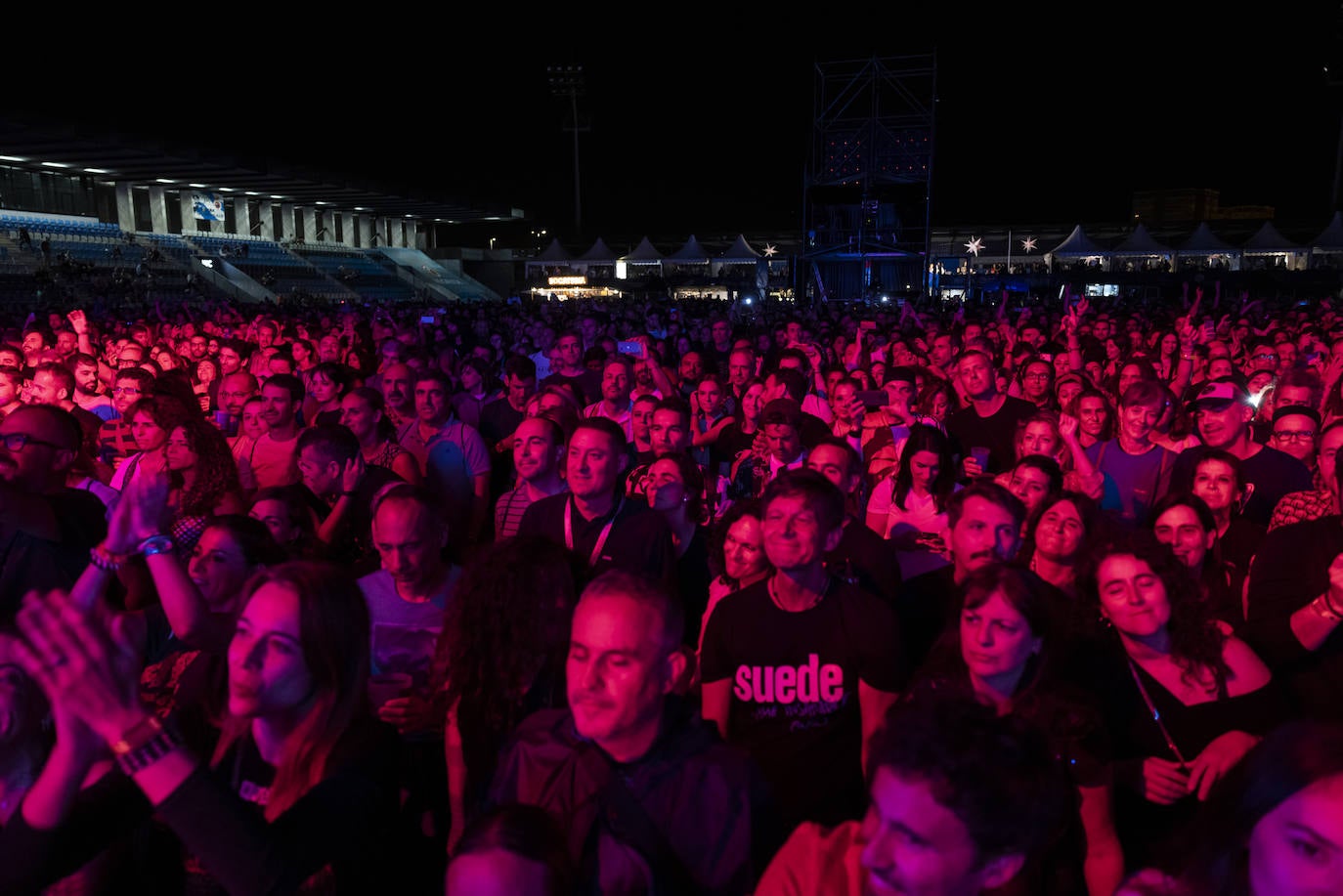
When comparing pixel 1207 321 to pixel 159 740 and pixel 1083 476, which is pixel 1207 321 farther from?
pixel 159 740

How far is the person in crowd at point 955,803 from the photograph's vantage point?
163 centimetres

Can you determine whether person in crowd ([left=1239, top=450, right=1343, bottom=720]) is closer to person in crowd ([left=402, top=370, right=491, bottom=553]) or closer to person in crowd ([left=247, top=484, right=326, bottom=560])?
person in crowd ([left=247, top=484, right=326, bottom=560])

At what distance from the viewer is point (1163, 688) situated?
8.75ft

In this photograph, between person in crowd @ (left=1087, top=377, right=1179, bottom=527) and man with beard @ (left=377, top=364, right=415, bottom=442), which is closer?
person in crowd @ (left=1087, top=377, right=1179, bottom=527)

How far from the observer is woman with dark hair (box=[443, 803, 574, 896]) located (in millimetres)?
1655

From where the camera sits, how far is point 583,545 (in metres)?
3.94

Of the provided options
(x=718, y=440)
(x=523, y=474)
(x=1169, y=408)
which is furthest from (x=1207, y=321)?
(x=523, y=474)

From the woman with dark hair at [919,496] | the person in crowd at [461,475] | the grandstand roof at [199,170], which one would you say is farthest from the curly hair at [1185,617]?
the grandstand roof at [199,170]

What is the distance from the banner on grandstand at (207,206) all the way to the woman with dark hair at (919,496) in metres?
54.2

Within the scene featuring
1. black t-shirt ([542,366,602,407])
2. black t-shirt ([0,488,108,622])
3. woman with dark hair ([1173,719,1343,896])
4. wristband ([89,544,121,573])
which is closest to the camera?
woman with dark hair ([1173,719,1343,896])

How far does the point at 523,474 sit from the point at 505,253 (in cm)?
6211

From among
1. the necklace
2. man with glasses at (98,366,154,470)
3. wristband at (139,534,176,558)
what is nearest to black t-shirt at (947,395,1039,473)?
the necklace

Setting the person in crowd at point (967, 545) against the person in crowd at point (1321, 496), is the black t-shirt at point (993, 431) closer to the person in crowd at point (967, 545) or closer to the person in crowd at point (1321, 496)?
the person in crowd at point (1321, 496)

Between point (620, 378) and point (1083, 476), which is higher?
point (620, 378)
